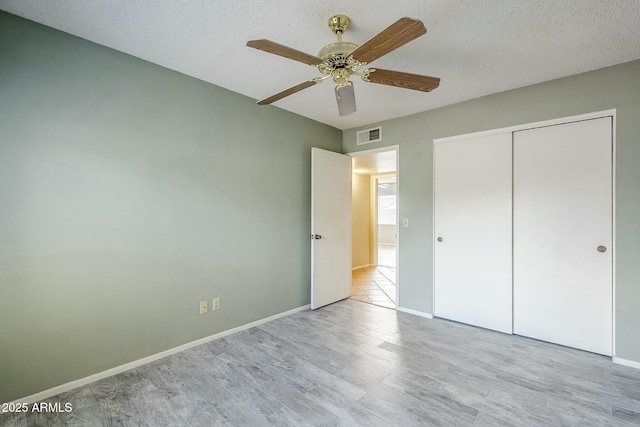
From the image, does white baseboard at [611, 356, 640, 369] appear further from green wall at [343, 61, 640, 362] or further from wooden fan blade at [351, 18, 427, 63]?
wooden fan blade at [351, 18, 427, 63]

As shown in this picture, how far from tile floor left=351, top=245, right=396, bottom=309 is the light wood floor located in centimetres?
119

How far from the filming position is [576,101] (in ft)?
8.20

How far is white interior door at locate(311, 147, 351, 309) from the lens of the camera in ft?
11.7

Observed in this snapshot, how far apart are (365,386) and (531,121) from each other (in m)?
2.83

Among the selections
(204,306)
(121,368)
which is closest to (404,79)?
(204,306)

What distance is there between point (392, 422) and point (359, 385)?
0.38 metres

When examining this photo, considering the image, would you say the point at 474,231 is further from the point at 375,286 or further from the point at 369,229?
the point at 369,229

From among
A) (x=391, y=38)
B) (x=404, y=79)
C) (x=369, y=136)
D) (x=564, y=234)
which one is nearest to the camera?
(x=391, y=38)

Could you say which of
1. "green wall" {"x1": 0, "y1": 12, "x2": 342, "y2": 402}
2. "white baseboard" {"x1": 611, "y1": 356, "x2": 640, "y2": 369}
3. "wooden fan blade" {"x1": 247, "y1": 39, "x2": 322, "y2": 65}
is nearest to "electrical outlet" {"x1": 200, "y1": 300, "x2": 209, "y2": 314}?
"green wall" {"x1": 0, "y1": 12, "x2": 342, "y2": 402}

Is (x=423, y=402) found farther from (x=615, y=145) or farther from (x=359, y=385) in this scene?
(x=615, y=145)

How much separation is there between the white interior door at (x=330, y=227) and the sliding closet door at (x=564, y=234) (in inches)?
78.8

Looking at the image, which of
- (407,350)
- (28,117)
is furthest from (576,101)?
(28,117)

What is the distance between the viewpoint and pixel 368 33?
6.29 feet

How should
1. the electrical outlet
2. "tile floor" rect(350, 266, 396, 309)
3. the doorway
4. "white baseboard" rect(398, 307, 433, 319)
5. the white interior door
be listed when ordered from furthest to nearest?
the doorway
"tile floor" rect(350, 266, 396, 309)
the white interior door
"white baseboard" rect(398, 307, 433, 319)
the electrical outlet
